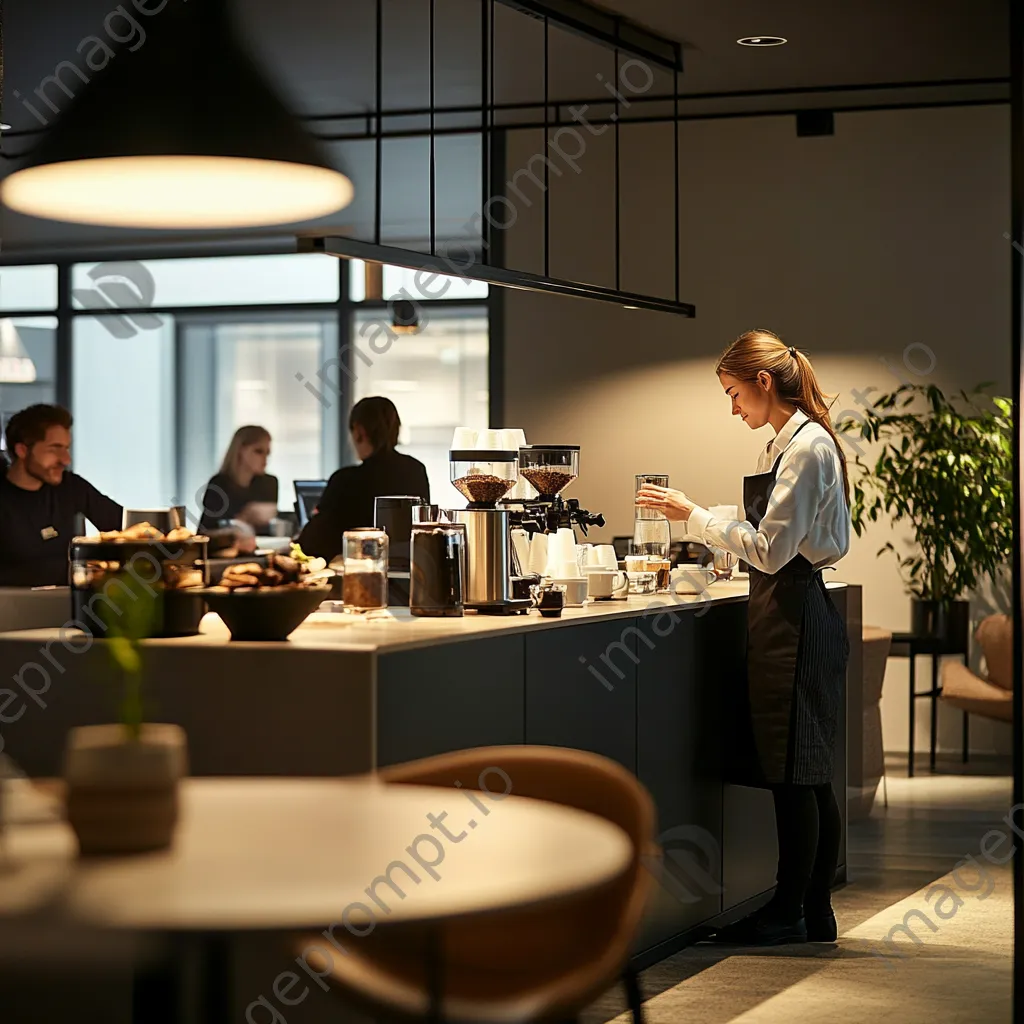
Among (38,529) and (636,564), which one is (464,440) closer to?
(636,564)

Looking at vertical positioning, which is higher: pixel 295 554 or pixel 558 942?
pixel 295 554

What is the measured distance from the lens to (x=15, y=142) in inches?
142

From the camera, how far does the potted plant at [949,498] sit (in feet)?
24.4

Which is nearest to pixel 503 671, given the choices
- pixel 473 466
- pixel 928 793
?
pixel 473 466

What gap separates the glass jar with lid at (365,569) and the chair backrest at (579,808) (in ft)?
3.88

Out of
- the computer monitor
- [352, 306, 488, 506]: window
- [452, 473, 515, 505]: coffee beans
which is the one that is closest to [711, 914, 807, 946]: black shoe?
[452, 473, 515, 505]: coffee beans

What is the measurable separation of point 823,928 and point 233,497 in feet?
19.4

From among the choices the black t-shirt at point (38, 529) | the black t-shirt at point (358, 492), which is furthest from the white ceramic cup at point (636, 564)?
the black t-shirt at point (38, 529)

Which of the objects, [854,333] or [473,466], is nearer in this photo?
[473,466]

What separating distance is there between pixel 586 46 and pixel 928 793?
354cm

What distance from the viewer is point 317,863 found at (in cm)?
174

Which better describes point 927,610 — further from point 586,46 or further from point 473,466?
point 473,466

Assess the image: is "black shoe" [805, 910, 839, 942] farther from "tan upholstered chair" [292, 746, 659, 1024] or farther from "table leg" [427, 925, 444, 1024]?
"table leg" [427, 925, 444, 1024]

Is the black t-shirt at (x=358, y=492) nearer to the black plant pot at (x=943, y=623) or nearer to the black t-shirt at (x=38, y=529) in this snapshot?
the black t-shirt at (x=38, y=529)
